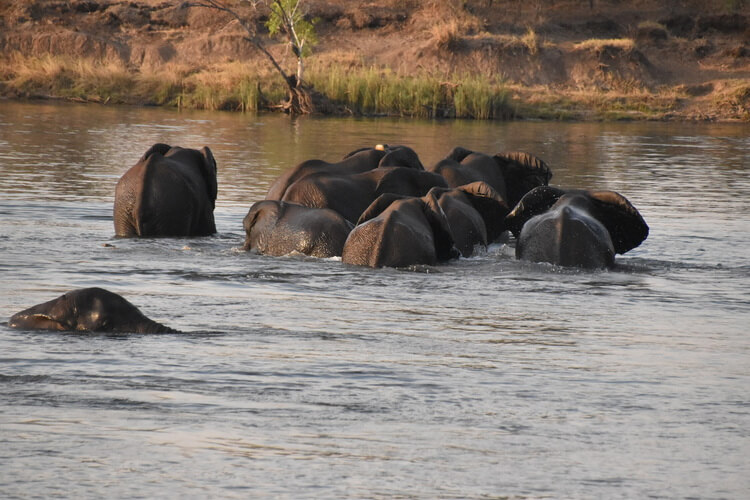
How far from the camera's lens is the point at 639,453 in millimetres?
5410

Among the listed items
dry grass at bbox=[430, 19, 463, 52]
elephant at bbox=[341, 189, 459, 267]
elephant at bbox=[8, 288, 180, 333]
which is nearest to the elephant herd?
elephant at bbox=[341, 189, 459, 267]

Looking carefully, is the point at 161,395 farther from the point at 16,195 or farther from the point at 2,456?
the point at 16,195

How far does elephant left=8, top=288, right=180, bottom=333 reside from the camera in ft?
24.0

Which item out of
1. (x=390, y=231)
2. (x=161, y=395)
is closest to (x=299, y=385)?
(x=161, y=395)

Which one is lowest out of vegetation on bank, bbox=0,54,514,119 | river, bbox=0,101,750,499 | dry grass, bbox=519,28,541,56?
river, bbox=0,101,750,499

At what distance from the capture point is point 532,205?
39.4 feet

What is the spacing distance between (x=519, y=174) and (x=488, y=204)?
1834 mm

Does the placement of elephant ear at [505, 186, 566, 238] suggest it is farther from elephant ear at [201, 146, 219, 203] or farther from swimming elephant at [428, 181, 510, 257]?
elephant ear at [201, 146, 219, 203]

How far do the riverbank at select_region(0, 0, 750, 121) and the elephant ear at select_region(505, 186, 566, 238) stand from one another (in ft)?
89.1

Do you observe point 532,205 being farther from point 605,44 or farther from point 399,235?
point 605,44

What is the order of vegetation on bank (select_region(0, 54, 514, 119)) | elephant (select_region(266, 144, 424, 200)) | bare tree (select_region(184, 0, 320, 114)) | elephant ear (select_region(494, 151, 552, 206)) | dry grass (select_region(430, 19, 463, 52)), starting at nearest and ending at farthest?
elephant (select_region(266, 144, 424, 200)) < elephant ear (select_region(494, 151, 552, 206)) < bare tree (select_region(184, 0, 320, 114)) < vegetation on bank (select_region(0, 54, 514, 119)) < dry grass (select_region(430, 19, 463, 52))

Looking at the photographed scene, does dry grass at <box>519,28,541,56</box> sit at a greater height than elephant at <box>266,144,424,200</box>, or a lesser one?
greater

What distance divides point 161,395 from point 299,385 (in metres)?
0.72

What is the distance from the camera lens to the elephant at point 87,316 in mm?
7320
